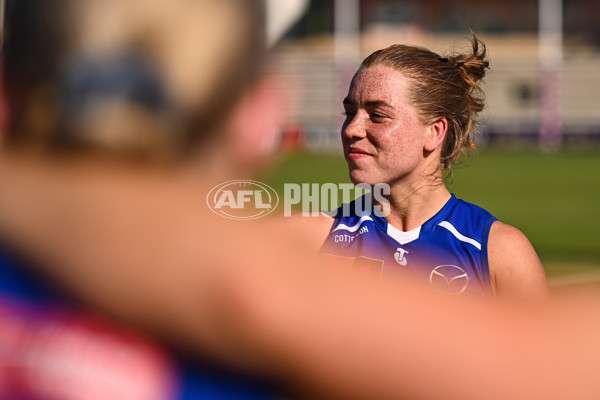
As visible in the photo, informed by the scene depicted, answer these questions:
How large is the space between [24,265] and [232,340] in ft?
0.67

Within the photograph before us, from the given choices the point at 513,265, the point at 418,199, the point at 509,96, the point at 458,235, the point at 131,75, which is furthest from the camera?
the point at 509,96

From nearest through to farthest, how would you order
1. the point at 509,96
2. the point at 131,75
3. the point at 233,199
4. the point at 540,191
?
the point at 131,75 → the point at 233,199 → the point at 540,191 → the point at 509,96

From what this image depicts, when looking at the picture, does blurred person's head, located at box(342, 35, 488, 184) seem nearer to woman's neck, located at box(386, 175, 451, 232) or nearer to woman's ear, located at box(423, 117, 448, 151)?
woman's ear, located at box(423, 117, 448, 151)

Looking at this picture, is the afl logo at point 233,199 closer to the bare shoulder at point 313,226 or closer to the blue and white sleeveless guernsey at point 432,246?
the blue and white sleeveless guernsey at point 432,246

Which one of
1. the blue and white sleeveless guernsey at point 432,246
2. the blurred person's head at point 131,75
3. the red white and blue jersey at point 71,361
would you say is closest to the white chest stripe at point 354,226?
the blue and white sleeveless guernsey at point 432,246

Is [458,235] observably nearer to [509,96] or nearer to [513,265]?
[513,265]

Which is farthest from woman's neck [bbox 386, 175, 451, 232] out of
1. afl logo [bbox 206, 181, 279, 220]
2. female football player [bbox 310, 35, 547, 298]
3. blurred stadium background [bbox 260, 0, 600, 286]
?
blurred stadium background [bbox 260, 0, 600, 286]

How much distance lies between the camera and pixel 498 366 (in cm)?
71

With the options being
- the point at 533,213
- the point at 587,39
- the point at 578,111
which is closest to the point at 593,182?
the point at 533,213

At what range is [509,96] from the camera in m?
43.5

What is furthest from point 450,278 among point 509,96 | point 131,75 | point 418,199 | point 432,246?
point 509,96

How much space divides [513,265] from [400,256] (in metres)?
0.38

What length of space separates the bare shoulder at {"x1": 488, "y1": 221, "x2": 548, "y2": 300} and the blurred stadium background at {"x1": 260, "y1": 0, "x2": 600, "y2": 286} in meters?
11.3

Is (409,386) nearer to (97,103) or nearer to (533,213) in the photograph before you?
(97,103)
